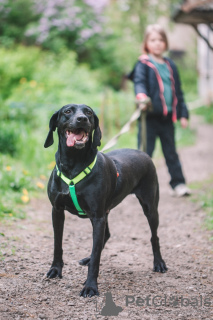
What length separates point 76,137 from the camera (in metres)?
2.94

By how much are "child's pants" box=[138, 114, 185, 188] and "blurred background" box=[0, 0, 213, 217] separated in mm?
1660

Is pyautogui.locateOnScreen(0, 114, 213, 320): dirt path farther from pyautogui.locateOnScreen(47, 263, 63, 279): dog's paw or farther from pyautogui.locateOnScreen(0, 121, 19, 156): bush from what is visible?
pyautogui.locateOnScreen(0, 121, 19, 156): bush

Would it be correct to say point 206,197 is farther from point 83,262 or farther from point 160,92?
point 83,262

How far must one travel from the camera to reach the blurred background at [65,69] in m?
6.76

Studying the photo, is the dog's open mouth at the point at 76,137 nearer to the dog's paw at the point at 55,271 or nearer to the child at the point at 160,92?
the dog's paw at the point at 55,271

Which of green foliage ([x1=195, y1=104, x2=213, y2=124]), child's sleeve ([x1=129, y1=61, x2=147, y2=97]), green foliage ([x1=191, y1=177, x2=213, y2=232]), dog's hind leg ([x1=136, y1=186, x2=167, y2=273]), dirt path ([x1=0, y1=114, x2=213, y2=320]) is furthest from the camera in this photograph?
green foliage ([x1=195, y1=104, x2=213, y2=124])

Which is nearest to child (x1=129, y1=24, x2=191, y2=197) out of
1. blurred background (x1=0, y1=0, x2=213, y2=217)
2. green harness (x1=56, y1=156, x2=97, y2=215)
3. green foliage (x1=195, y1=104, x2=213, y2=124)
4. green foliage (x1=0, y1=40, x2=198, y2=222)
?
blurred background (x1=0, y1=0, x2=213, y2=217)

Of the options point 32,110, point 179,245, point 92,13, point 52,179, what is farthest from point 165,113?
point 92,13

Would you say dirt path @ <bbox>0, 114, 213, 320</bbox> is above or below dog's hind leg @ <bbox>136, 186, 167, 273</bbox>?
below

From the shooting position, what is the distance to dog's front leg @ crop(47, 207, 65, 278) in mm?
3205

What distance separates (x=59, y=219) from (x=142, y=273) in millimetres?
876

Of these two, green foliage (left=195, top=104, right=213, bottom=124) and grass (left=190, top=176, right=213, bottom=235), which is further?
green foliage (left=195, top=104, right=213, bottom=124)

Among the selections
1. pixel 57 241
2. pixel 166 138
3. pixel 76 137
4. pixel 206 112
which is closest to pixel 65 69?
pixel 206 112

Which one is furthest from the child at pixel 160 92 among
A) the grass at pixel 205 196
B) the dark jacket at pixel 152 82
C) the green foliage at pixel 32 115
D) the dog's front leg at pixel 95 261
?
the dog's front leg at pixel 95 261
